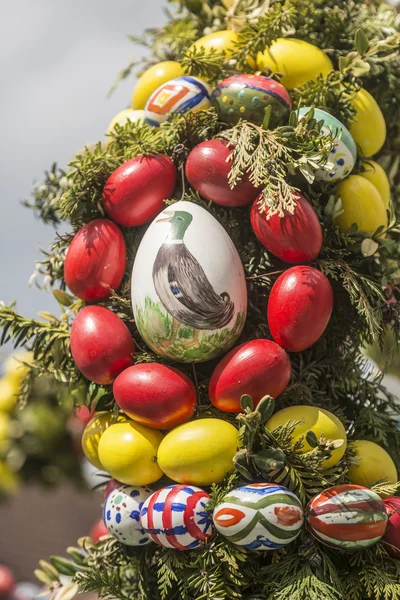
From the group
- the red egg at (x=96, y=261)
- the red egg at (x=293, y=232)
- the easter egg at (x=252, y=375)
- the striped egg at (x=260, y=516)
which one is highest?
the red egg at (x=96, y=261)

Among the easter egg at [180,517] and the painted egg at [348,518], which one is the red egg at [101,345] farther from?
the painted egg at [348,518]

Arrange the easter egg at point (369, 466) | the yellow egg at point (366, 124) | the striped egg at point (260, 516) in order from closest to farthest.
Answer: the striped egg at point (260, 516) → the easter egg at point (369, 466) → the yellow egg at point (366, 124)

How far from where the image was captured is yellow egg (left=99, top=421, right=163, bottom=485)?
35.1 inches

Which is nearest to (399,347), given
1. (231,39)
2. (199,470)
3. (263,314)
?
(263,314)

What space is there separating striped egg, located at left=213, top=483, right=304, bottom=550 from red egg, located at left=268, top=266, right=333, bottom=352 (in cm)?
19

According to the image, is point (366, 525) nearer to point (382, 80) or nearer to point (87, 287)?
point (87, 287)

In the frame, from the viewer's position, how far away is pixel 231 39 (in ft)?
3.55

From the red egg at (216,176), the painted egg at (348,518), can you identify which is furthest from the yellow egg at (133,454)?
the red egg at (216,176)

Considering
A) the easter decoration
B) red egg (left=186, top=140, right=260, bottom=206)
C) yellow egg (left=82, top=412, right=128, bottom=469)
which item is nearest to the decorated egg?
the easter decoration

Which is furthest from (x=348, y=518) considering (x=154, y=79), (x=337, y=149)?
(x=154, y=79)

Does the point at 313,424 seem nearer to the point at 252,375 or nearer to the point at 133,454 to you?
the point at 252,375

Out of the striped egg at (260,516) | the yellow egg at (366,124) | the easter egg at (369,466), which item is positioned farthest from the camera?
the yellow egg at (366,124)

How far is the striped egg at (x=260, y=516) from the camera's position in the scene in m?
0.80

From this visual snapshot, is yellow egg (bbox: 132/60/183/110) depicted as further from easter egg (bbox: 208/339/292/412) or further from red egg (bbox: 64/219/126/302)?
easter egg (bbox: 208/339/292/412)
